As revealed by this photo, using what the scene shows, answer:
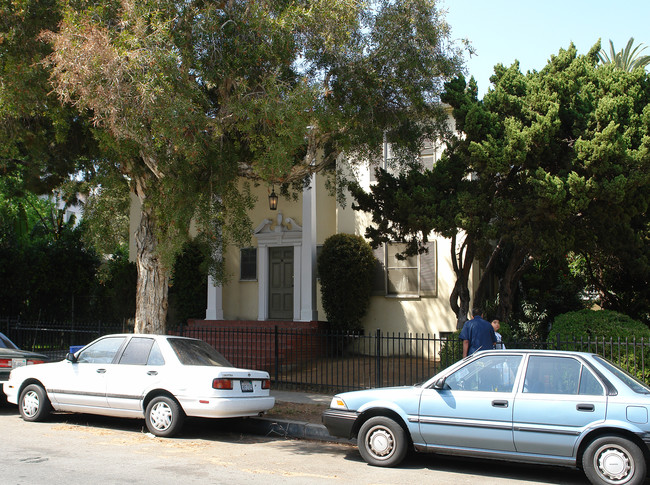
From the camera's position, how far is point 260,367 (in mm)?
14992

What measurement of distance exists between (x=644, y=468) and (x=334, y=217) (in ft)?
43.6

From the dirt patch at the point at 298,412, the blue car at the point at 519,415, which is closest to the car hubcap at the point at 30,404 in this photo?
the dirt patch at the point at 298,412

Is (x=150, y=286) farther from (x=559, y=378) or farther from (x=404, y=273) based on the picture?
(x=404, y=273)

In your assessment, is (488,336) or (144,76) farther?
(488,336)

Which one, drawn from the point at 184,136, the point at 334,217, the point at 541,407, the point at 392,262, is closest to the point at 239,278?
the point at 334,217

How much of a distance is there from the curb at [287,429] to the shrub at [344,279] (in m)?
7.19

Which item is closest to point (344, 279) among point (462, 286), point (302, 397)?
point (462, 286)

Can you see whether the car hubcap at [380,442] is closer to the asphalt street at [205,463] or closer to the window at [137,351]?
the asphalt street at [205,463]

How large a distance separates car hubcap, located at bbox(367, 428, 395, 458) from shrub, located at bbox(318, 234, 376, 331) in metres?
9.32

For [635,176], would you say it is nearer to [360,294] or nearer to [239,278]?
[360,294]

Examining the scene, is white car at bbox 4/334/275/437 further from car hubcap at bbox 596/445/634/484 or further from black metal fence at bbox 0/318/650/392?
car hubcap at bbox 596/445/634/484

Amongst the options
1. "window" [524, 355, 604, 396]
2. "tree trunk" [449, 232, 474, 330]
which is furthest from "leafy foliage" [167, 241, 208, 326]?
"window" [524, 355, 604, 396]

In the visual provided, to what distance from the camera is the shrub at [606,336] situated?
1018cm

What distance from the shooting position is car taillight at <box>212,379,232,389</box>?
8.58 m
